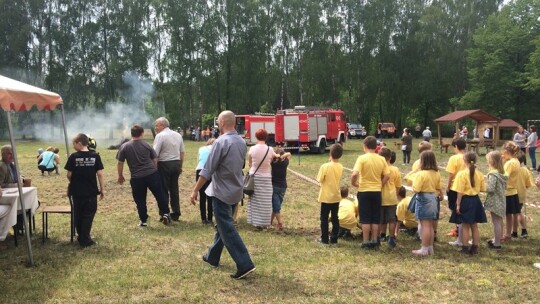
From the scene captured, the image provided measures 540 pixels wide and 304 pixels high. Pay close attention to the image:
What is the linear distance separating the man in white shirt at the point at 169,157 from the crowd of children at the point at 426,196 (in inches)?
106

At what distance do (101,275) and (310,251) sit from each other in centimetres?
253

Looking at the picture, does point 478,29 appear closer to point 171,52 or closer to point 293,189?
point 171,52

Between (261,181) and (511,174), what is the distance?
138 inches

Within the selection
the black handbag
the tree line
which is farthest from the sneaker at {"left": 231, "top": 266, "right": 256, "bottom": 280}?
the tree line

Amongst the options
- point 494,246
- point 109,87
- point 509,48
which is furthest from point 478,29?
point 494,246

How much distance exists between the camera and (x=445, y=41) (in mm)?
41562

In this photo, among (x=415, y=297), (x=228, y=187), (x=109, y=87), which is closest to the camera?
(x=415, y=297)

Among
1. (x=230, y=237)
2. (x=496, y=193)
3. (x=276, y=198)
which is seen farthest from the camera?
(x=276, y=198)

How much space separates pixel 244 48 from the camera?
4259 centimetres

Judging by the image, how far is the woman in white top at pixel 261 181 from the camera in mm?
7062

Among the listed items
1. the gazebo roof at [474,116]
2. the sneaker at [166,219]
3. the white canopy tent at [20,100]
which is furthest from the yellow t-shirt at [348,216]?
the gazebo roof at [474,116]

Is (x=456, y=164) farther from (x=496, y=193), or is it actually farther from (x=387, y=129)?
(x=387, y=129)

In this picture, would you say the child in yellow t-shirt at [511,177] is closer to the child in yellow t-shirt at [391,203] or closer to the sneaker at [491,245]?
the sneaker at [491,245]

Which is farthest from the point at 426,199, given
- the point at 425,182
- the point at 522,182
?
the point at 522,182
